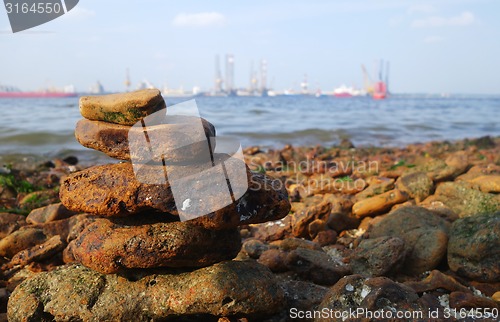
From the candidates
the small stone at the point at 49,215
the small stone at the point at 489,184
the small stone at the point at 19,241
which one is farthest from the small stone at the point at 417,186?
the small stone at the point at 19,241

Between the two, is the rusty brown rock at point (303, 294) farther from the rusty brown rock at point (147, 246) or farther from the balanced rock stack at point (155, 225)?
the rusty brown rock at point (147, 246)

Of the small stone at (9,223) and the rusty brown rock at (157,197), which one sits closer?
the rusty brown rock at (157,197)

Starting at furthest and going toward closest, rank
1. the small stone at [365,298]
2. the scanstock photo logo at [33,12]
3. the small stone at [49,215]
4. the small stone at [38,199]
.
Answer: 1. the small stone at [38,199]
2. the small stone at [49,215]
3. the scanstock photo logo at [33,12]
4. the small stone at [365,298]

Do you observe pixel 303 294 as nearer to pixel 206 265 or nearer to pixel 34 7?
pixel 206 265

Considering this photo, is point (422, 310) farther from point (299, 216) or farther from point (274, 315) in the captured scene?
point (299, 216)

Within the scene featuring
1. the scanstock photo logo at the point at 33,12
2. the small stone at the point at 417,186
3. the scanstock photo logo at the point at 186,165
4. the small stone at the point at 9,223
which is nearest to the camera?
the scanstock photo logo at the point at 186,165

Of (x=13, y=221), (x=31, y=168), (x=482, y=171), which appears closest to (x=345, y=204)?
(x=482, y=171)

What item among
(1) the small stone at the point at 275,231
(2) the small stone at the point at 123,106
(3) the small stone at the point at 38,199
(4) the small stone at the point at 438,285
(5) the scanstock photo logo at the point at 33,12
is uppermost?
(5) the scanstock photo logo at the point at 33,12

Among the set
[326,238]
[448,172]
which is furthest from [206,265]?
[448,172]
